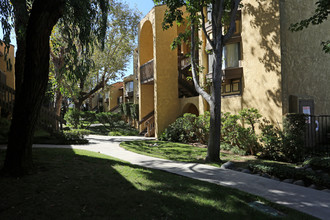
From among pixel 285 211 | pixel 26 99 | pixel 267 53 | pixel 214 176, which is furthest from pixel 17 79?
pixel 267 53

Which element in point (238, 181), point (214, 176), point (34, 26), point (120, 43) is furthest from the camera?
point (120, 43)

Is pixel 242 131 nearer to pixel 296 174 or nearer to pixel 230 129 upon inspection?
pixel 230 129

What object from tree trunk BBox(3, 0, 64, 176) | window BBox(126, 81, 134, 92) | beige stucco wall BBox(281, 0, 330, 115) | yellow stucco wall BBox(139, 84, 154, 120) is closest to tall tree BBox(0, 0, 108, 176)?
tree trunk BBox(3, 0, 64, 176)

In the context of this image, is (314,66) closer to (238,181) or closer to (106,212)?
(238,181)

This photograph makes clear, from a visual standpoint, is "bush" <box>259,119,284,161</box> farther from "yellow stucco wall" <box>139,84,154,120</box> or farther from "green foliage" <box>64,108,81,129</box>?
"green foliage" <box>64,108,81,129</box>

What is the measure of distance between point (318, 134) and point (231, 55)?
19.7 ft

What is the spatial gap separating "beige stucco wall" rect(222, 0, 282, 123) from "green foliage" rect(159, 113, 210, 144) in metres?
2.16

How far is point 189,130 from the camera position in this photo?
14.9 meters

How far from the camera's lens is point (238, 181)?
610cm

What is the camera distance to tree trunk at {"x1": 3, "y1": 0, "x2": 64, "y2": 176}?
509 cm

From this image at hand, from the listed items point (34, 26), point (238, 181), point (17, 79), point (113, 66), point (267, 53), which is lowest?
point (238, 181)

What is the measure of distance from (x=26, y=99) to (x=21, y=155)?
129 centimetres

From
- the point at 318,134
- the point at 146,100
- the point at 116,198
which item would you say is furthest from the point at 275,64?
the point at 146,100

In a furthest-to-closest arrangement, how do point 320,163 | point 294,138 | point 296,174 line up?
1. point 294,138
2. point 320,163
3. point 296,174
